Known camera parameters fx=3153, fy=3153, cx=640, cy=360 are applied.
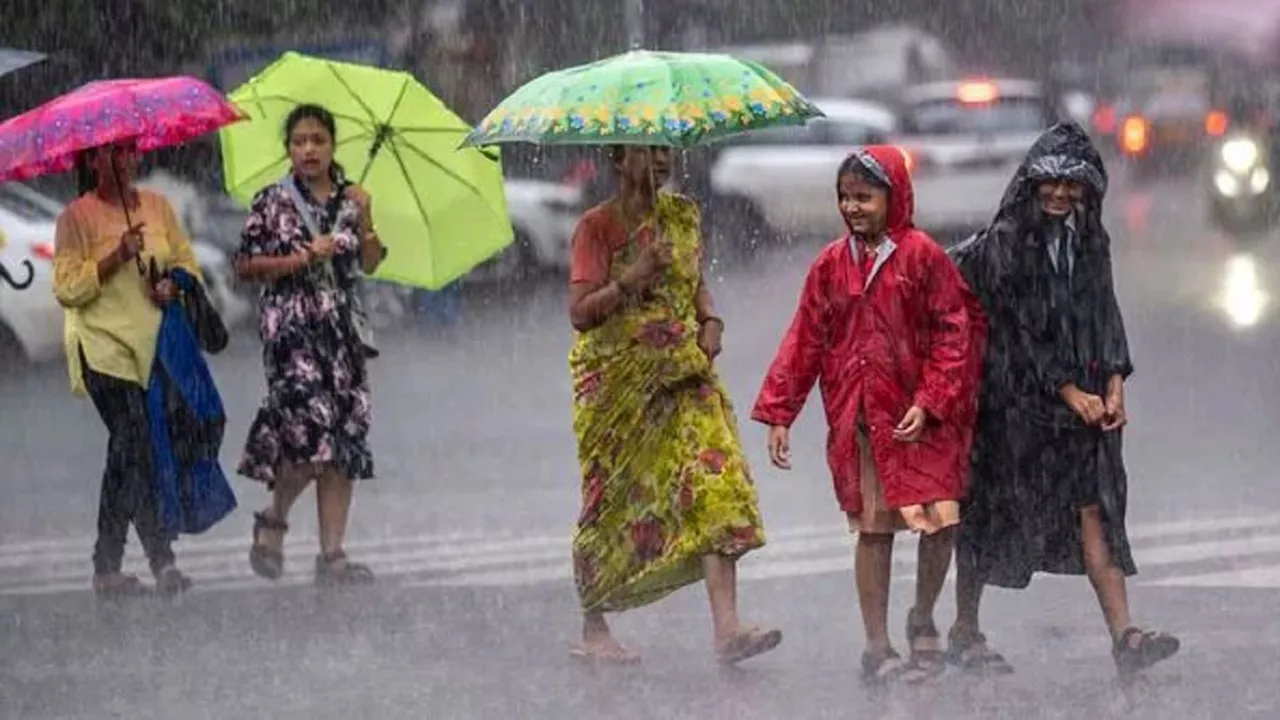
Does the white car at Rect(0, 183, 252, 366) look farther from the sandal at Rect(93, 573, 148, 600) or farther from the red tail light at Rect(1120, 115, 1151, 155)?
the red tail light at Rect(1120, 115, 1151, 155)

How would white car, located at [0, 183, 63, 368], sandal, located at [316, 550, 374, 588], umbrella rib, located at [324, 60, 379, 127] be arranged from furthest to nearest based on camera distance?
1. white car, located at [0, 183, 63, 368]
2. umbrella rib, located at [324, 60, 379, 127]
3. sandal, located at [316, 550, 374, 588]

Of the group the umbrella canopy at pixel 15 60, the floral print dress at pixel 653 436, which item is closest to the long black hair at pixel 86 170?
the umbrella canopy at pixel 15 60

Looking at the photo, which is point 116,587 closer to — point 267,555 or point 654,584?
point 267,555

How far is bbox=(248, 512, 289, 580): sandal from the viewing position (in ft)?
34.9

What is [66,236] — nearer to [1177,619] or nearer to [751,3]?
[1177,619]

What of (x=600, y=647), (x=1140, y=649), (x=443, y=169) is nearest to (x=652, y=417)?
(x=600, y=647)

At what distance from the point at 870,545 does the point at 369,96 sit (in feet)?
10.2

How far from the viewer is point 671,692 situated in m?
8.46

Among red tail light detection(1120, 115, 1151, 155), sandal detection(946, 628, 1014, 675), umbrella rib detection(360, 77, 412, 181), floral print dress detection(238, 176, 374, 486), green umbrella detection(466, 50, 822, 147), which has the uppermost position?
green umbrella detection(466, 50, 822, 147)

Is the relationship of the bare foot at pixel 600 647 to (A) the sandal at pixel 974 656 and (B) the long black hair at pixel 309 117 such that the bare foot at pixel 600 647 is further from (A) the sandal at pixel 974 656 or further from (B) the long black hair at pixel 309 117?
(B) the long black hair at pixel 309 117

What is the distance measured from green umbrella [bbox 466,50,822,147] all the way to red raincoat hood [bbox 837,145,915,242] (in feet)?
0.99

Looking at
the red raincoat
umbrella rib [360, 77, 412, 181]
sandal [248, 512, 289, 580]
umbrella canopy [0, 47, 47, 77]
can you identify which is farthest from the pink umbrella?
the red raincoat

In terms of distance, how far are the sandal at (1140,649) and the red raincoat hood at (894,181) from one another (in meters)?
1.22

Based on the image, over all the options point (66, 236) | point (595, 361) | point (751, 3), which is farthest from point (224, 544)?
point (751, 3)
